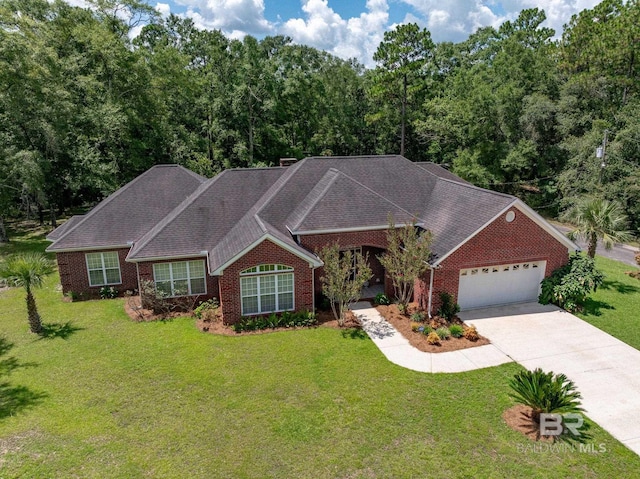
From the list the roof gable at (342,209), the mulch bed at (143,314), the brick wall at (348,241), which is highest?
the roof gable at (342,209)

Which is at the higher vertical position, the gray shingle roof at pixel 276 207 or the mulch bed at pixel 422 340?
the gray shingle roof at pixel 276 207

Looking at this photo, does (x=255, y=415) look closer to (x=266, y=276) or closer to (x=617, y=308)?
(x=266, y=276)

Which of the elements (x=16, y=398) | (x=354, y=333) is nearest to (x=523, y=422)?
(x=354, y=333)

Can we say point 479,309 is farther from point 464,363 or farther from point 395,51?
point 395,51

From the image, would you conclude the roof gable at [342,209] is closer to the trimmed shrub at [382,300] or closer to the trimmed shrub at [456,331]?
the trimmed shrub at [382,300]

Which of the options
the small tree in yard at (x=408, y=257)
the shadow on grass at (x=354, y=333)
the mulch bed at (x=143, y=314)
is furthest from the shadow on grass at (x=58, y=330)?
the small tree in yard at (x=408, y=257)

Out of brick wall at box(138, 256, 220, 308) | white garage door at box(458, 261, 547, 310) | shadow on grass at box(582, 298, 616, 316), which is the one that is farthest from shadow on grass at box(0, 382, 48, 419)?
shadow on grass at box(582, 298, 616, 316)

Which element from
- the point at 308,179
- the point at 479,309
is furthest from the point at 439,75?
the point at 479,309
